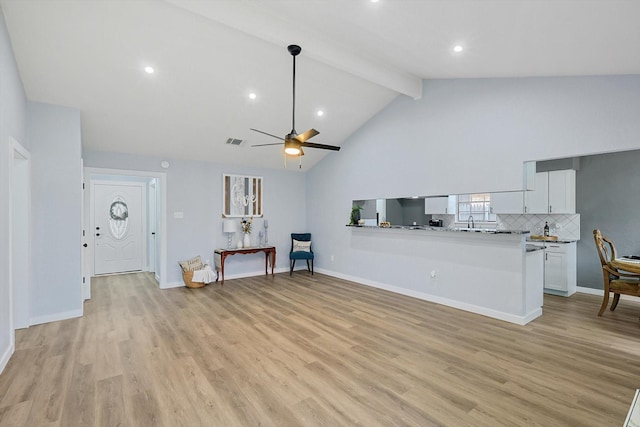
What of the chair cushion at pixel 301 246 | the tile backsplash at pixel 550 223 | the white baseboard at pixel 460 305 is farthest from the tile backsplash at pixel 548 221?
the chair cushion at pixel 301 246

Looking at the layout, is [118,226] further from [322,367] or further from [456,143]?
[456,143]

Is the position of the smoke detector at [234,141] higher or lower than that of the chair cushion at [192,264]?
higher

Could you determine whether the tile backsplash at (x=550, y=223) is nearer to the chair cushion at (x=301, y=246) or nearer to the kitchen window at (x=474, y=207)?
the kitchen window at (x=474, y=207)

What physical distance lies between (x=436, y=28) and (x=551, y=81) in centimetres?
179

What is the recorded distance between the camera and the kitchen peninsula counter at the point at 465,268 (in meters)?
3.87

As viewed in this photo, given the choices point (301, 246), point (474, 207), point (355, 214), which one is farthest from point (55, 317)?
point (474, 207)

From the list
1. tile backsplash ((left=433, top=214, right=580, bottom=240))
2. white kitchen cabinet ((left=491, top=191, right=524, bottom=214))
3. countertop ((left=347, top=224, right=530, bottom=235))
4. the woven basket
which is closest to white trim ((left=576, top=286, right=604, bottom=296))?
tile backsplash ((left=433, top=214, right=580, bottom=240))

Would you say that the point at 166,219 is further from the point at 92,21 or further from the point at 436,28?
the point at 436,28

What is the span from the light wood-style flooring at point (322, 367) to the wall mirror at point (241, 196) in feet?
8.04

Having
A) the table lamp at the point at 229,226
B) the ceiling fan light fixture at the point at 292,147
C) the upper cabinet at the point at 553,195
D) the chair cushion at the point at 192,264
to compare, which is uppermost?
the ceiling fan light fixture at the point at 292,147

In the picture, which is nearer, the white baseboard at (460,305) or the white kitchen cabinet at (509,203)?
the white baseboard at (460,305)

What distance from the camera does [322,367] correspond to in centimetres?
277

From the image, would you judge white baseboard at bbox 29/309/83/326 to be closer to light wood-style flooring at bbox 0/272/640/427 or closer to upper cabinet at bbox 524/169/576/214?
light wood-style flooring at bbox 0/272/640/427

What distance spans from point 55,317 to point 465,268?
5.65 m
